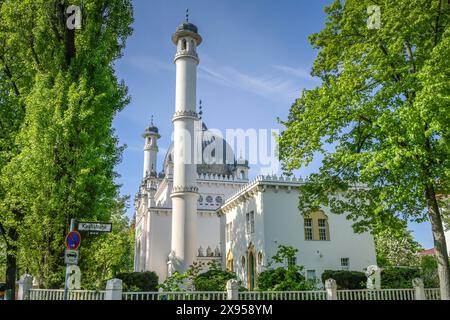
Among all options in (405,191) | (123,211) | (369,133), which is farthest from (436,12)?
(123,211)

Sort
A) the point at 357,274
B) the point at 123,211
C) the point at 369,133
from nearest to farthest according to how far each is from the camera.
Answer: the point at 369,133
the point at 357,274
the point at 123,211

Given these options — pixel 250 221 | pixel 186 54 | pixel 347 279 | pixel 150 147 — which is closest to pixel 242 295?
pixel 347 279

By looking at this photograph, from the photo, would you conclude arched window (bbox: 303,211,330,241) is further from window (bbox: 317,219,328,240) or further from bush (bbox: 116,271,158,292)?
bush (bbox: 116,271,158,292)

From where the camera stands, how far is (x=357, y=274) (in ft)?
78.7

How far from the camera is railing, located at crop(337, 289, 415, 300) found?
15.0 metres

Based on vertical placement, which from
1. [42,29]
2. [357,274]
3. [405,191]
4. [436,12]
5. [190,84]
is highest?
[190,84]

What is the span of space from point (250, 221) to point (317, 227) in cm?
464

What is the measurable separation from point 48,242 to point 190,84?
2181 centimetres

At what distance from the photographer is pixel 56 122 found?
1533cm

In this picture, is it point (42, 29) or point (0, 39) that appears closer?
point (42, 29)

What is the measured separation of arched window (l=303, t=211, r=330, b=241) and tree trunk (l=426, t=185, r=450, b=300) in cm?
1211

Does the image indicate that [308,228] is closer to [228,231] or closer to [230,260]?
[230,260]

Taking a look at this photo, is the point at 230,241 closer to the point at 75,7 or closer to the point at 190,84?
the point at 190,84

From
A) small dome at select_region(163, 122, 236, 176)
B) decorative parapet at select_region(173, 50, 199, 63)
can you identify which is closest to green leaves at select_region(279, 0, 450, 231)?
decorative parapet at select_region(173, 50, 199, 63)
